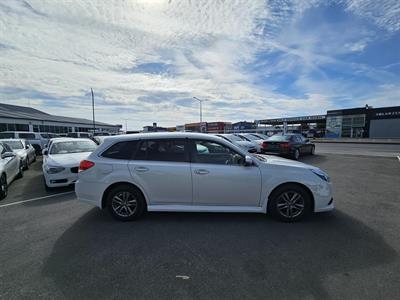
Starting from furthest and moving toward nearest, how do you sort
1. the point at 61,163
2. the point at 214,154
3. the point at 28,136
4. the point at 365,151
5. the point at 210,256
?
the point at 365,151 → the point at 28,136 → the point at 61,163 → the point at 214,154 → the point at 210,256

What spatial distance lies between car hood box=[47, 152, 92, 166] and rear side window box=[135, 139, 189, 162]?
3.25m

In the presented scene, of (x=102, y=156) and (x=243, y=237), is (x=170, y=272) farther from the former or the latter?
(x=102, y=156)

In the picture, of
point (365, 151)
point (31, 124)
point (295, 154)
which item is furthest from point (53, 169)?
point (31, 124)

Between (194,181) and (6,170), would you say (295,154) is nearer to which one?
(194,181)

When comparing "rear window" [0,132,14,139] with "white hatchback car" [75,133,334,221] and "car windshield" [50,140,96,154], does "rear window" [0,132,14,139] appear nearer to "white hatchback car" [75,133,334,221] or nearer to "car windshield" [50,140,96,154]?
"car windshield" [50,140,96,154]

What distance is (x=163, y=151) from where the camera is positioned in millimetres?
3848

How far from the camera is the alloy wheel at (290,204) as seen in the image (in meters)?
3.73

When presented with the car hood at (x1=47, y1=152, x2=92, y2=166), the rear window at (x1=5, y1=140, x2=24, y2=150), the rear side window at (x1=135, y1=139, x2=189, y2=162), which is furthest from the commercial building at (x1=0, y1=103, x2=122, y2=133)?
the rear side window at (x1=135, y1=139, x2=189, y2=162)

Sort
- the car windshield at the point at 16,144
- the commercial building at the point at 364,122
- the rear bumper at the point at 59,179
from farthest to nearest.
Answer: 1. the commercial building at the point at 364,122
2. the car windshield at the point at 16,144
3. the rear bumper at the point at 59,179

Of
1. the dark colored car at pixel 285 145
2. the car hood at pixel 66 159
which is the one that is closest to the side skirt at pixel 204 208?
the car hood at pixel 66 159

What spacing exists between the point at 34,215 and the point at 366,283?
565cm

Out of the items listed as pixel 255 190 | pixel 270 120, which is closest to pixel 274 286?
pixel 255 190

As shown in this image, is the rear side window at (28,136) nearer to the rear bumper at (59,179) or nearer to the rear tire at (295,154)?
the rear bumper at (59,179)

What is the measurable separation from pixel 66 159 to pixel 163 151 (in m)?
4.13
